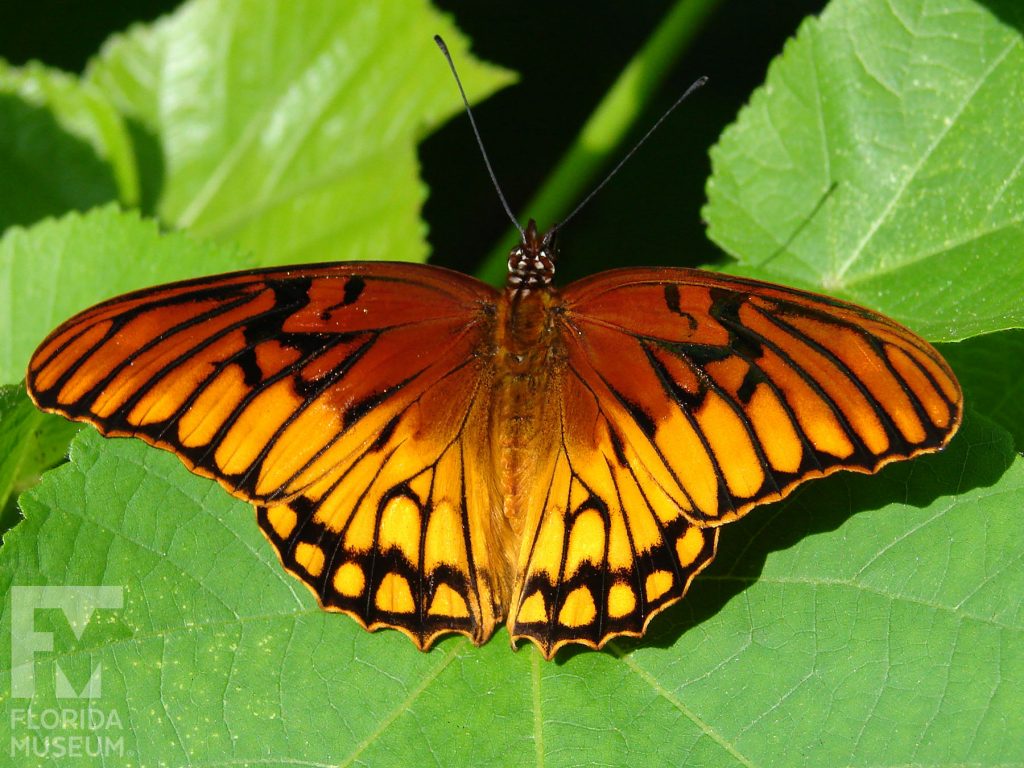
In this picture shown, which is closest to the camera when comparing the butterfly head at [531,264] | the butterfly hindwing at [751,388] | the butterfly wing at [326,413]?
the butterfly hindwing at [751,388]

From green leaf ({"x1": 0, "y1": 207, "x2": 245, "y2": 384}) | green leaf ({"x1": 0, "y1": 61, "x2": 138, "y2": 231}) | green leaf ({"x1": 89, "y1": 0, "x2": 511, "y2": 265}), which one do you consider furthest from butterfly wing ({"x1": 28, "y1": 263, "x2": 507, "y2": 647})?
green leaf ({"x1": 0, "y1": 61, "x2": 138, "y2": 231})

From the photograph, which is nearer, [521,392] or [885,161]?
[521,392]

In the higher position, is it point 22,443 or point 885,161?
point 885,161

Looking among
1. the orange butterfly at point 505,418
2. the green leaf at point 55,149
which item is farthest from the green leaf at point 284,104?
the orange butterfly at point 505,418

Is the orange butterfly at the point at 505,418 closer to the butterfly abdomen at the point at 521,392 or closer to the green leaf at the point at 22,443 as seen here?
the butterfly abdomen at the point at 521,392

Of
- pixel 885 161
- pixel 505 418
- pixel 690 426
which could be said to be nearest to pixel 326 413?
pixel 505 418

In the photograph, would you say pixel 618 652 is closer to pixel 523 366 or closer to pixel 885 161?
pixel 523 366
